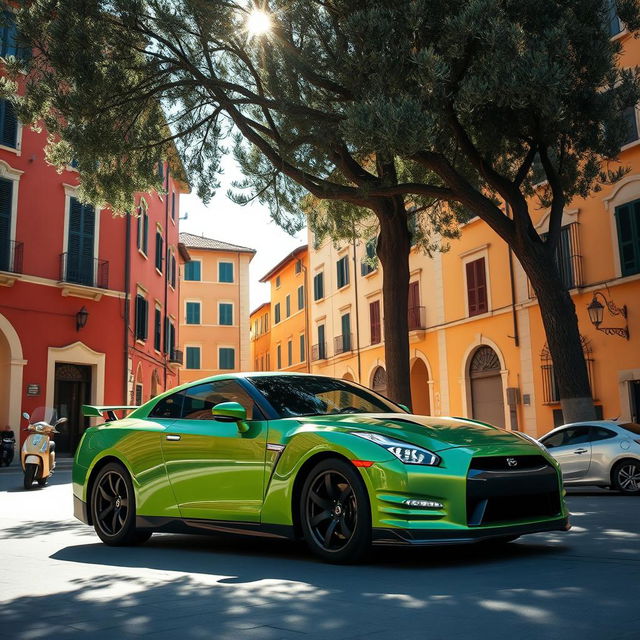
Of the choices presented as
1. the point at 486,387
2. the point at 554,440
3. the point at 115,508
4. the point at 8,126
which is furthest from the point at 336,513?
the point at 8,126

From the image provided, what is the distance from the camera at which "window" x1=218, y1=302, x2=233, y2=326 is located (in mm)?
61312

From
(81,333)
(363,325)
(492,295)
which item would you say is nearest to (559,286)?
→ (492,295)

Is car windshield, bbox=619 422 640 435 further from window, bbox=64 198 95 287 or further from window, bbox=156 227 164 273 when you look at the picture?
window, bbox=156 227 164 273

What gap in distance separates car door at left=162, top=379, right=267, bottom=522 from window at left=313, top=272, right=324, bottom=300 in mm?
37322

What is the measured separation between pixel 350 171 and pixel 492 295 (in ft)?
45.8

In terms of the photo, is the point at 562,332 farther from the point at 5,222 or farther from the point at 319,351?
the point at 319,351

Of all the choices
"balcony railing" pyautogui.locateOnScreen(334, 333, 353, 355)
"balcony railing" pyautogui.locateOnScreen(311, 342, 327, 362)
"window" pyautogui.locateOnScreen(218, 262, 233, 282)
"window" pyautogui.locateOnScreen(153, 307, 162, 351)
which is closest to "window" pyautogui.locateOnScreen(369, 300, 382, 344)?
"balcony railing" pyautogui.locateOnScreen(334, 333, 353, 355)

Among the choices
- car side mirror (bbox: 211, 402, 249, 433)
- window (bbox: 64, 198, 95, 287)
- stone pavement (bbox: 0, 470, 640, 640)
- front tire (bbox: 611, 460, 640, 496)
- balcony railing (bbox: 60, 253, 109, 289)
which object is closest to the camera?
stone pavement (bbox: 0, 470, 640, 640)

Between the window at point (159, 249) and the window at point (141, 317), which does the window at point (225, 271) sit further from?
the window at point (141, 317)

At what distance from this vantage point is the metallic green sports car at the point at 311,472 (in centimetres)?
540

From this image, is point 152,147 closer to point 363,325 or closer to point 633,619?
point 633,619

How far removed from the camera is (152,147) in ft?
55.7

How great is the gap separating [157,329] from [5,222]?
12.5m

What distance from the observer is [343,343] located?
39.8 meters
